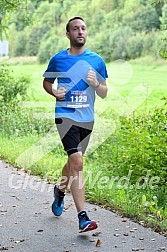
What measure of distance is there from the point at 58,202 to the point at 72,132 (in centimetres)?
89

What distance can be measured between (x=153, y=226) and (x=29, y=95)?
13.1 m

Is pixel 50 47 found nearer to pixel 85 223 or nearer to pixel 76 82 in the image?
pixel 76 82

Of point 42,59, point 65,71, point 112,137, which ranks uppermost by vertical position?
point 65,71

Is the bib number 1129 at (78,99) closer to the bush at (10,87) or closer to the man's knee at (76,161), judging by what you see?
the man's knee at (76,161)

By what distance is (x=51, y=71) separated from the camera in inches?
215

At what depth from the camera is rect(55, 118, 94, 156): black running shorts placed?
5.23 m

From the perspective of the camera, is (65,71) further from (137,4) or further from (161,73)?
(137,4)

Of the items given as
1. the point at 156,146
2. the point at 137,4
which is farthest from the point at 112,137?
the point at 137,4

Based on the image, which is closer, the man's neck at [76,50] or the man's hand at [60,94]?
the man's hand at [60,94]

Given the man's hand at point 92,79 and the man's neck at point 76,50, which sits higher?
the man's neck at point 76,50

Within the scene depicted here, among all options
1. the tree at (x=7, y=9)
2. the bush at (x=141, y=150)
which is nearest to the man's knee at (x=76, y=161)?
the bush at (x=141, y=150)

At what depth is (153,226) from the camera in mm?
5465

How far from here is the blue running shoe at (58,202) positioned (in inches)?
228

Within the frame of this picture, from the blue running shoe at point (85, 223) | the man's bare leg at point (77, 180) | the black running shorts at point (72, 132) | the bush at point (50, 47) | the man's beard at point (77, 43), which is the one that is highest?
the man's beard at point (77, 43)
